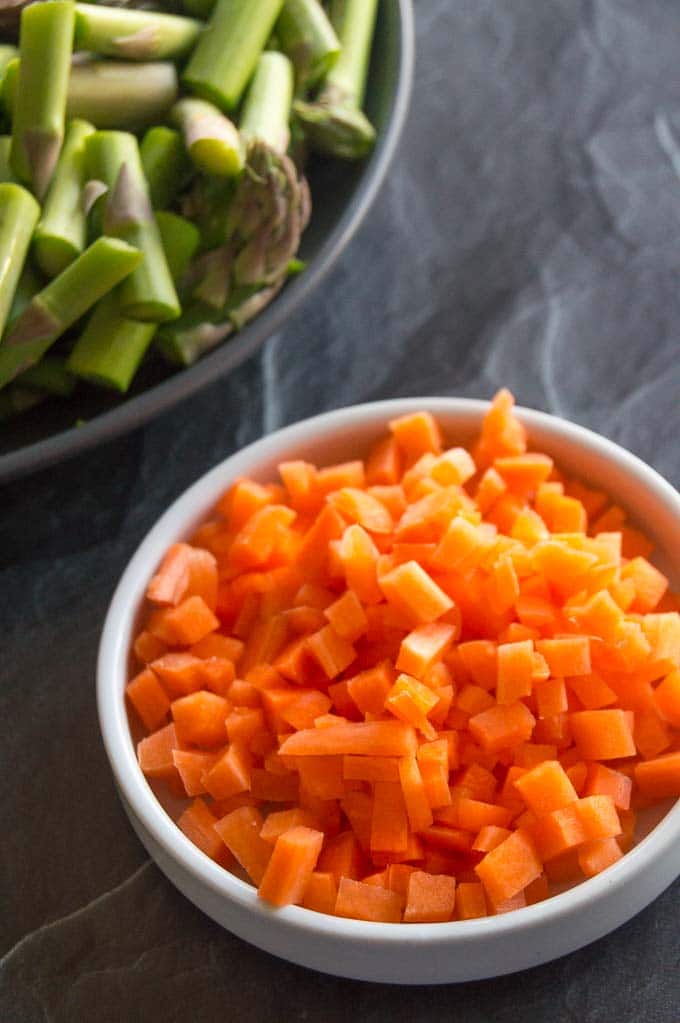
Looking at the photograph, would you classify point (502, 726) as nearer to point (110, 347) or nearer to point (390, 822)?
point (390, 822)

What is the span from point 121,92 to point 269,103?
0.61ft

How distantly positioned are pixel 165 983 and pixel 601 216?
125 cm

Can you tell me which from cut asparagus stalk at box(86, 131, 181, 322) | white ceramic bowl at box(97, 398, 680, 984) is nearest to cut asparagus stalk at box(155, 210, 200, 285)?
cut asparagus stalk at box(86, 131, 181, 322)

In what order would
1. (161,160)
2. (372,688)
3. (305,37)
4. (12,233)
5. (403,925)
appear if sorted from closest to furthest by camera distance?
1. (403,925)
2. (372,688)
3. (12,233)
4. (161,160)
5. (305,37)

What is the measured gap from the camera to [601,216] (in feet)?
5.95

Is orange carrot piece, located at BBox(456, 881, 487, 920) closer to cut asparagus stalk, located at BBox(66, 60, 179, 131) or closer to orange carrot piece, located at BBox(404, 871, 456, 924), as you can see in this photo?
orange carrot piece, located at BBox(404, 871, 456, 924)

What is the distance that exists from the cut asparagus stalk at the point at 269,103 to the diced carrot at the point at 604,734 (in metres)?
0.80

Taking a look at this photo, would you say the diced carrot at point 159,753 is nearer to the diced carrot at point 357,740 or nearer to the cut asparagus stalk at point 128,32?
the diced carrot at point 357,740

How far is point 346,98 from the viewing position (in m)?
1.60

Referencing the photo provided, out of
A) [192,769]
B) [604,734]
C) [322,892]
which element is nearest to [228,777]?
[192,769]

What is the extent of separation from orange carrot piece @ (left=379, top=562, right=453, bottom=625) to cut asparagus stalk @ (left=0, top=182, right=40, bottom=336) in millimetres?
568

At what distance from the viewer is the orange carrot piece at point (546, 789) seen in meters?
1.06

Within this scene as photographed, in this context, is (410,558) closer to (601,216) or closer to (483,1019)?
(483,1019)

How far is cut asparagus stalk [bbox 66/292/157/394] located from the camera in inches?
55.5
